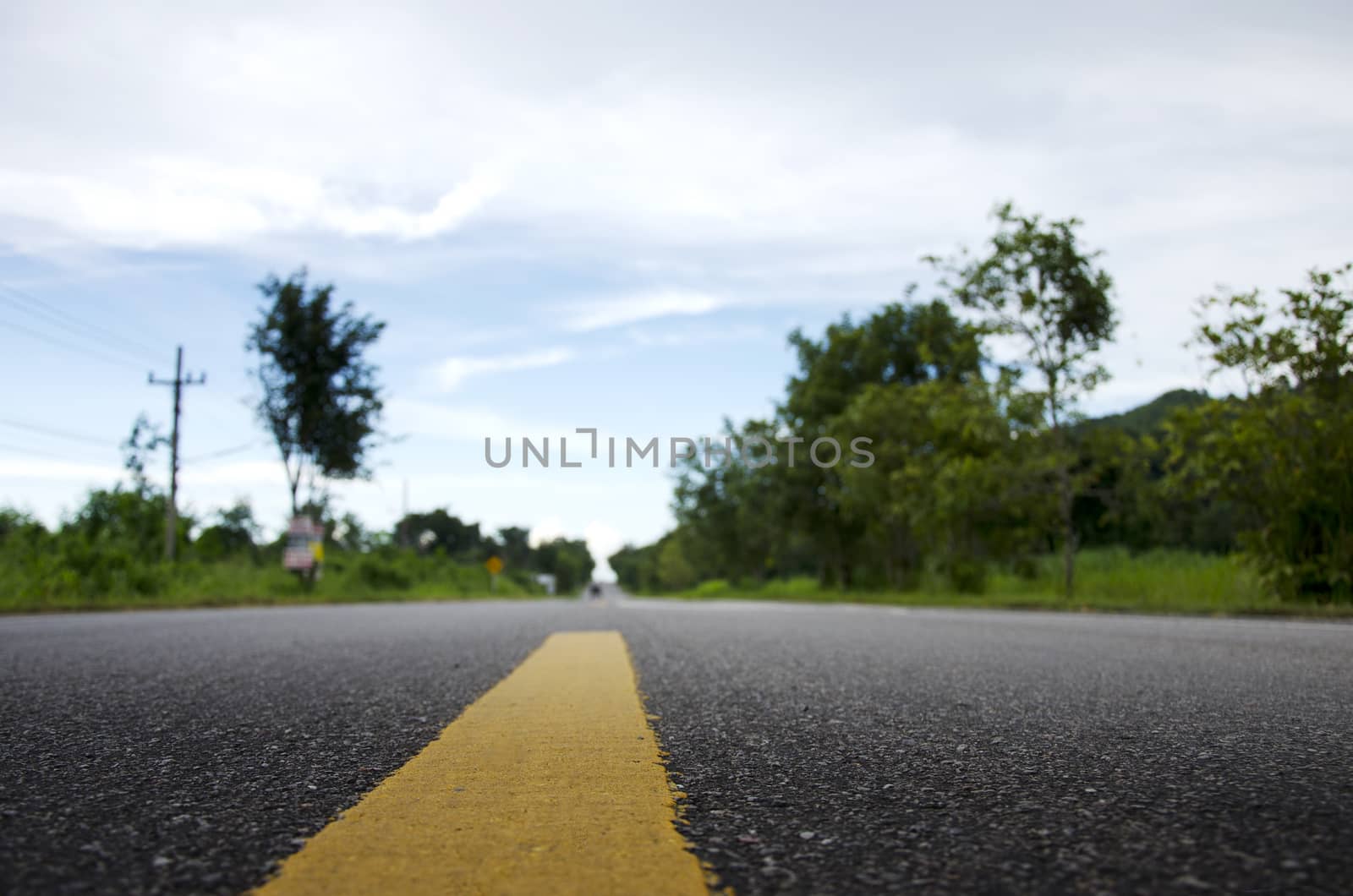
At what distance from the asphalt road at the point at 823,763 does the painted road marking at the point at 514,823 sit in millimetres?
87

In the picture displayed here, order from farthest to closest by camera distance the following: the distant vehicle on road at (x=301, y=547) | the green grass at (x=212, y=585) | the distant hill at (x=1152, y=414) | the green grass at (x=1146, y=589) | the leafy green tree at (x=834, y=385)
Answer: the leafy green tree at (x=834, y=385) → the distant vehicle on road at (x=301, y=547) → the green grass at (x=212, y=585) → the distant hill at (x=1152, y=414) → the green grass at (x=1146, y=589)

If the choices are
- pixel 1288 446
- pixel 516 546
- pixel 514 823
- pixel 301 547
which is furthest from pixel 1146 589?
pixel 516 546

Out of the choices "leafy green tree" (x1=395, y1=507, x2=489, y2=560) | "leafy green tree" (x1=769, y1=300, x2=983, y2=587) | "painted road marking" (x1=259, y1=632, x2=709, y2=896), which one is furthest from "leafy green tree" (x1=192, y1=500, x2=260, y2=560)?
"leafy green tree" (x1=395, y1=507, x2=489, y2=560)

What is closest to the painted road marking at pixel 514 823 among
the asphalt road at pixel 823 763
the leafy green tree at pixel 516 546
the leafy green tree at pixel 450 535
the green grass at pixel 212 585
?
the asphalt road at pixel 823 763

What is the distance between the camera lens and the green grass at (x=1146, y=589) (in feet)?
41.8

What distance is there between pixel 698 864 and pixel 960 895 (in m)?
0.43

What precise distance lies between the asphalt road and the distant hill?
10233 mm

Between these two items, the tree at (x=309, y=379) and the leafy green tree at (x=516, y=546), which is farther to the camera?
the leafy green tree at (x=516, y=546)

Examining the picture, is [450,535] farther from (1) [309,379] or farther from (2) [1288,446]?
(2) [1288,446]

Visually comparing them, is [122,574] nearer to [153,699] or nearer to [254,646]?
[254,646]

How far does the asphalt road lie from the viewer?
1.68m

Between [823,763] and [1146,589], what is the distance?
15.6 meters

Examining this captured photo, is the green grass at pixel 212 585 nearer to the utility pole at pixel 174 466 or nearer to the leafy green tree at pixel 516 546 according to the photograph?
the utility pole at pixel 174 466

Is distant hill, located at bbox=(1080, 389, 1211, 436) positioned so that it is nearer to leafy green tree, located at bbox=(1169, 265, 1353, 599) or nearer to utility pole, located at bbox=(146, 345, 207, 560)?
leafy green tree, located at bbox=(1169, 265, 1353, 599)
